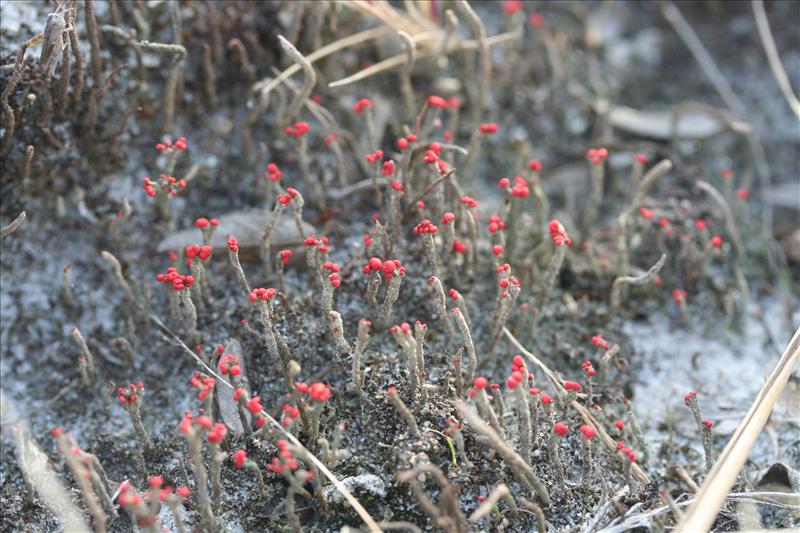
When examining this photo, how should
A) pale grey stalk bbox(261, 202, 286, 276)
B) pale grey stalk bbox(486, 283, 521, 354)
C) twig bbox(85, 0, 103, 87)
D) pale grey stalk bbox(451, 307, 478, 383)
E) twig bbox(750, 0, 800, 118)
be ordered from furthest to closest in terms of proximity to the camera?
twig bbox(750, 0, 800, 118) → twig bbox(85, 0, 103, 87) → pale grey stalk bbox(261, 202, 286, 276) → pale grey stalk bbox(486, 283, 521, 354) → pale grey stalk bbox(451, 307, 478, 383)

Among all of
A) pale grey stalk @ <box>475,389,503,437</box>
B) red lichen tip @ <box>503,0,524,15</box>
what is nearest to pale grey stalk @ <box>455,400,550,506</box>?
pale grey stalk @ <box>475,389,503,437</box>

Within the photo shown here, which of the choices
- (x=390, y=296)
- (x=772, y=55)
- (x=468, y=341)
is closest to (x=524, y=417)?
(x=468, y=341)

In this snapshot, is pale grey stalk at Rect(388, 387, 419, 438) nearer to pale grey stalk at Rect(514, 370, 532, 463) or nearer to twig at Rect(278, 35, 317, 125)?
pale grey stalk at Rect(514, 370, 532, 463)

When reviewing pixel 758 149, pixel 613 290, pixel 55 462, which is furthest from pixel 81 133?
pixel 758 149

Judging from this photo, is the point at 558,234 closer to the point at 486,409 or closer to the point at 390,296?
the point at 390,296

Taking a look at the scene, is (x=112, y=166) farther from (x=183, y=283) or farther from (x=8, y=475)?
(x=8, y=475)

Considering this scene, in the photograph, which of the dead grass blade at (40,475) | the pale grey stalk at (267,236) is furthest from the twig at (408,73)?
the dead grass blade at (40,475)

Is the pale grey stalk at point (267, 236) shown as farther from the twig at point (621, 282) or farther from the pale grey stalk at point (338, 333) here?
the twig at point (621, 282)
